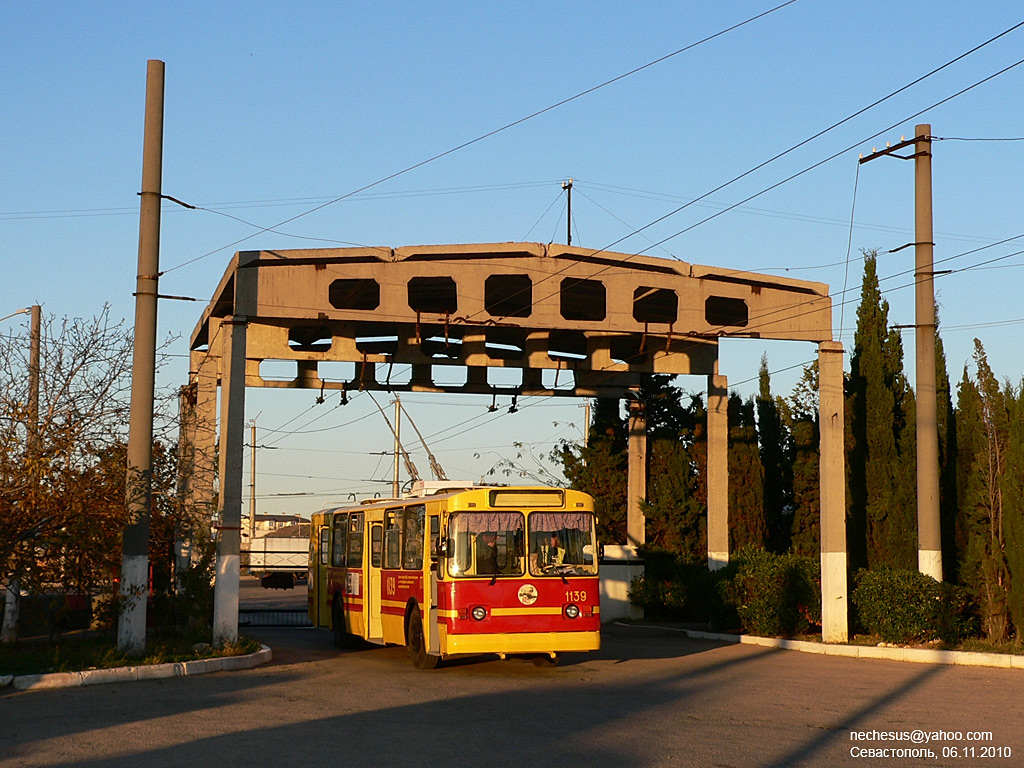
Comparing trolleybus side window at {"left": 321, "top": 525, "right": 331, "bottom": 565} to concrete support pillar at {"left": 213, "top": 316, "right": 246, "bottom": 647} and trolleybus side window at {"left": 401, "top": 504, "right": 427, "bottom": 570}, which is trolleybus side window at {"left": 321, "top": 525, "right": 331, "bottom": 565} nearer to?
concrete support pillar at {"left": 213, "top": 316, "right": 246, "bottom": 647}

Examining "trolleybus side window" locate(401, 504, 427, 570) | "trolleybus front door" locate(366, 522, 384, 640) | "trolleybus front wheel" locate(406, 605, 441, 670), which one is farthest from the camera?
"trolleybus front door" locate(366, 522, 384, 640)

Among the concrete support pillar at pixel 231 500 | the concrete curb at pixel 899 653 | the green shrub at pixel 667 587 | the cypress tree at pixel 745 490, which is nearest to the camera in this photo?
the concrete curb at pixel 899 653

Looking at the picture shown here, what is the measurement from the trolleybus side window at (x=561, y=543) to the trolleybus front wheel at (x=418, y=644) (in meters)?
2.28

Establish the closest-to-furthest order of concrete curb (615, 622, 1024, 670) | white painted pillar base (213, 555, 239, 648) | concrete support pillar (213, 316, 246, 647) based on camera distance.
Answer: concrete curb (615, 622, 1024, 670), white painted pillar base (213, 555, 239, 648), concrete support pillar (213, 316, 246, 647)

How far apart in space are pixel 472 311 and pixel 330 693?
413 inches

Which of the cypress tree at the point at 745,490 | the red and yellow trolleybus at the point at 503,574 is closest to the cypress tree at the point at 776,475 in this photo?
the cypress tree at the point at 745,490

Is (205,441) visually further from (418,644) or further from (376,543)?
(418,644)

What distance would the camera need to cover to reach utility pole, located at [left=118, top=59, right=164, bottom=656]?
1795cm

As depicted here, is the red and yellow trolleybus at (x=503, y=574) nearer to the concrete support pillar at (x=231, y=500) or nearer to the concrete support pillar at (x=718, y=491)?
the concrete support pillar at (x=231, y=500)

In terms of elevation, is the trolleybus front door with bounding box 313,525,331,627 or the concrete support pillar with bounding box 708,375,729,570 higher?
the concrete support pillar with bounding box 708,375,729,570

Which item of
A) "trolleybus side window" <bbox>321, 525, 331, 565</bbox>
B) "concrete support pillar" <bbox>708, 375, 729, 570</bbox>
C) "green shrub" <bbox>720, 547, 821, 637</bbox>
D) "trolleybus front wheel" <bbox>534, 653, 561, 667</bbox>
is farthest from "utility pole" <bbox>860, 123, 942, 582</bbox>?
"trolleybus side window" <bbox>321, 525, 331, 565</bbox>

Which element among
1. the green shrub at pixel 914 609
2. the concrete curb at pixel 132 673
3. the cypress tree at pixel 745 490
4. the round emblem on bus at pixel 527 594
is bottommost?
the concrete curb at pixel 132 673

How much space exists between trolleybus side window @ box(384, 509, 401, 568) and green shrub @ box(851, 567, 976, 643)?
8974 millimetres

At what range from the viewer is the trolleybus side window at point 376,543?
20.8 meters
